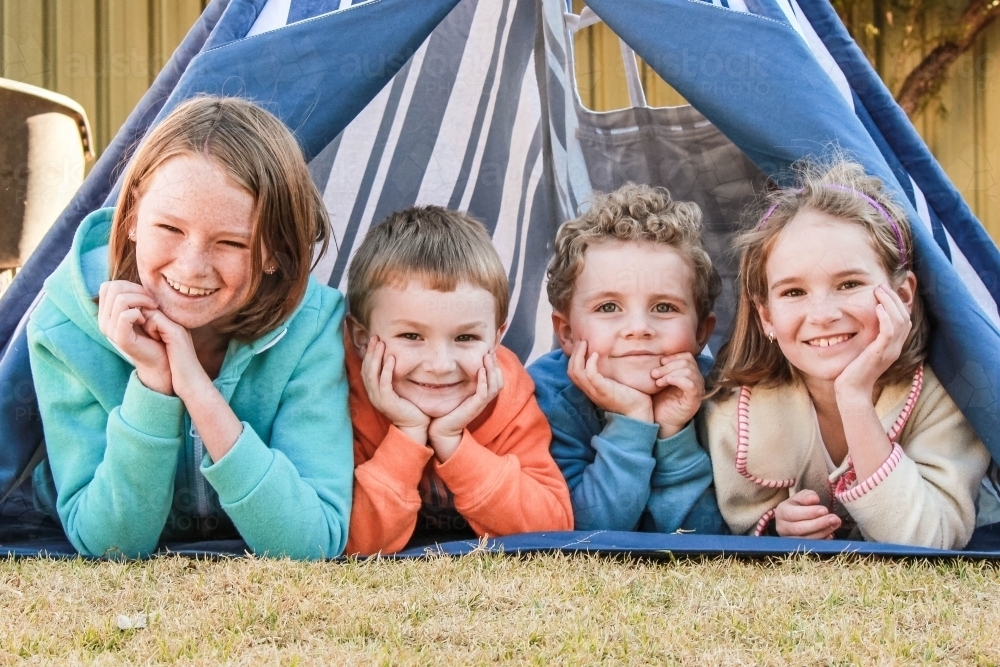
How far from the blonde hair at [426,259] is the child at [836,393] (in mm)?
457

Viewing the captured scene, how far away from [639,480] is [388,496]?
438 mm

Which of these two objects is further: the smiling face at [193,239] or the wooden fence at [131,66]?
the wooden fence at [131,66]

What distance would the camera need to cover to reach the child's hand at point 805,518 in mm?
1840

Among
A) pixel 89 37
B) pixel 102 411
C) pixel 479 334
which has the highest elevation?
pixel 89 37

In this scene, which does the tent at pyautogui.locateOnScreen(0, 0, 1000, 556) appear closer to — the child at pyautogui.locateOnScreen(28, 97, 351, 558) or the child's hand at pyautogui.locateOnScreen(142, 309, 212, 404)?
the child at pyautogui.locateOnScreen(28, 97, 351, 558)

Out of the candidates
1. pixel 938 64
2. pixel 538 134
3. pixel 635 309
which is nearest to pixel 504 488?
pixel 635 309

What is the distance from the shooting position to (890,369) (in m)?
1.89

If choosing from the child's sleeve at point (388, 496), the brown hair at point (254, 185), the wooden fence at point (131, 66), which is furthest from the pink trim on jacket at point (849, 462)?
the wooden fence at point (131, 66)

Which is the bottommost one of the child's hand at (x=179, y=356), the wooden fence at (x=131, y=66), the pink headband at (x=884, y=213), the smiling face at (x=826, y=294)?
the child's hand at (x=179, y=356)

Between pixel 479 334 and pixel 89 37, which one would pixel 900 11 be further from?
pixel 479 334

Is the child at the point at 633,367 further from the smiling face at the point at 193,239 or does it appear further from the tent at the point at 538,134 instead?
the smiling face at the point at 193,239

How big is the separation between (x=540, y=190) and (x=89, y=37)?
3.09 metres

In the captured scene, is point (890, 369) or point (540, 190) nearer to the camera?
point (890, 369)

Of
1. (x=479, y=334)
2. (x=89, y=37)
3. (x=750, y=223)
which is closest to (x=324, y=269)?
(x=479, y=334)
